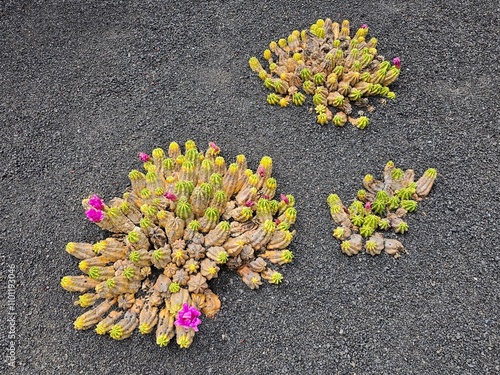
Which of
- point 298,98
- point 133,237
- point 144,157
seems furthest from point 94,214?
point 298,98

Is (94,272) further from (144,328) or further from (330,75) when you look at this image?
(330,75)

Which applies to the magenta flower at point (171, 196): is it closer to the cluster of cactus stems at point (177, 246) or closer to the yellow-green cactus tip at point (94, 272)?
the cluster of cactus stems at point (177, 246)

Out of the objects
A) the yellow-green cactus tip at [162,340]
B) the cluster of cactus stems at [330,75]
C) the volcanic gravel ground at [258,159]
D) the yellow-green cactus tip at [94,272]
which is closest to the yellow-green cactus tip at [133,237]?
the yellow-green cactus tip at [94,272]

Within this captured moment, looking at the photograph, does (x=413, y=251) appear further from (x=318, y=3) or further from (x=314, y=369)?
(x=318, y=3)

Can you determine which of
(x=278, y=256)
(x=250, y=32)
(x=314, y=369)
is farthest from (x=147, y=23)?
(x=314, y=369)

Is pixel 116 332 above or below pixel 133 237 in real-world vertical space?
below
